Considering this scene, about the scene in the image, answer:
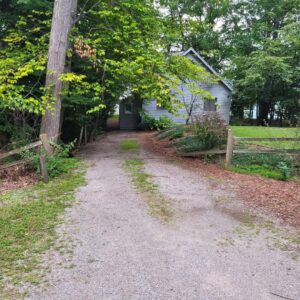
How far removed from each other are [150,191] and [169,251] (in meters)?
2.92

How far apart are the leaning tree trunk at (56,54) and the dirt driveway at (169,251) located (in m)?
4.01

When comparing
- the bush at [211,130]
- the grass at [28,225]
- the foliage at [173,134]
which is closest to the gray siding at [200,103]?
the foliage at [173,134]

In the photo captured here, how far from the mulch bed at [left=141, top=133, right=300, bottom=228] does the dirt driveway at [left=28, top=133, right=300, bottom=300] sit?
1.43 feet

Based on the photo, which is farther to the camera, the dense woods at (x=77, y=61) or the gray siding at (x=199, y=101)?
the gray siding at (x=199, y=101)

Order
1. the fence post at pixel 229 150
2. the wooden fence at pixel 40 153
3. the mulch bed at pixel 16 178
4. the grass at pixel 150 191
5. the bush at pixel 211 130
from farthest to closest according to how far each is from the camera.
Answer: the bush at pixel 211 130 → the fence post at pixel 229 150 → the wooden fence at pixel 40 153 → the mulch bed at pixel 16 178 → the grass at pixel 150 191

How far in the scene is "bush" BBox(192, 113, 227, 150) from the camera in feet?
34.1

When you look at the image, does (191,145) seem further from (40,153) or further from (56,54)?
(40,153)

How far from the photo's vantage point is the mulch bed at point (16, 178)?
25.2 feet

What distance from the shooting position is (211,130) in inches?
410

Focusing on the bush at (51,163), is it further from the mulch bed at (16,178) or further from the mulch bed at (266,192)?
the mulch bed at (266,192)

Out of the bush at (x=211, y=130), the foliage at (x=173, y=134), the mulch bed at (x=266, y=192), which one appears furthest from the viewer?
the foliage at (x=173, y=134)

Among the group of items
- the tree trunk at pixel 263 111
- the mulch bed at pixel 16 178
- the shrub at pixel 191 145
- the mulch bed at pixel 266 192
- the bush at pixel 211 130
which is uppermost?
the tree trunk at pixel 263 111

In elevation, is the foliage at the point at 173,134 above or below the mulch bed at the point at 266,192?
above

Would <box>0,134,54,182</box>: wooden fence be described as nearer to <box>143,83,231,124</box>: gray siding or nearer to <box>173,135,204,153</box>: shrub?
<box>173,135,204,153</box>: shrub
